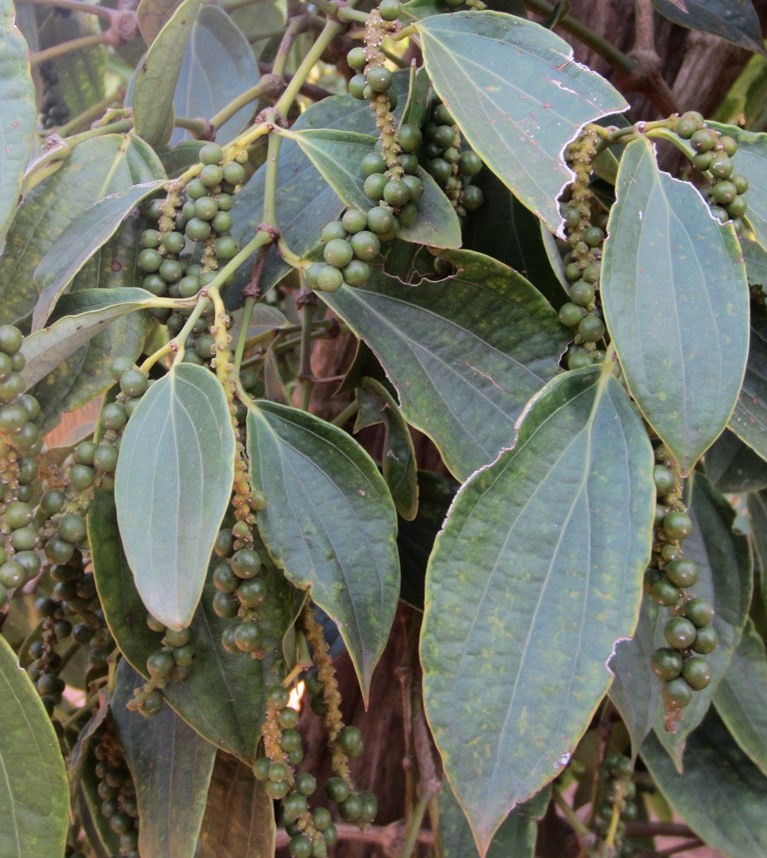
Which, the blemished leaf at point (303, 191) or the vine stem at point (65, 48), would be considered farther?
the vine stem at point (65, 48)

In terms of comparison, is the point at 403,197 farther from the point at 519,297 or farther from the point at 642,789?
the point at 642,789

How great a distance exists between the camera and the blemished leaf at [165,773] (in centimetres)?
57

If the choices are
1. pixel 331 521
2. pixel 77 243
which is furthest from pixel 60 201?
pixel 331 521

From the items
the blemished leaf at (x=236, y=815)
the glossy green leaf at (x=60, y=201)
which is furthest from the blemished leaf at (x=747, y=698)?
the glossy green leaf at (x=60, y=201)

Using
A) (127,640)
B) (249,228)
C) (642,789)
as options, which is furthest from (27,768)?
(642,789)

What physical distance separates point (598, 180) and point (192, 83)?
40 cm

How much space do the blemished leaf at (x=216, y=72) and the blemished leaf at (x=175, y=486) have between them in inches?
16.1

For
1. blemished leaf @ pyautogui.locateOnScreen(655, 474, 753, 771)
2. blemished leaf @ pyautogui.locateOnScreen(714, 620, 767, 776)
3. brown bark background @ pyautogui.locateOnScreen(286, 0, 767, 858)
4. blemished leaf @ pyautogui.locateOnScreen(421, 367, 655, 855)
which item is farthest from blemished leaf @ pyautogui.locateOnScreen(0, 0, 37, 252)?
blemished leaf @ pyautogui.locateOnScreen(714, 620, 767, 776)

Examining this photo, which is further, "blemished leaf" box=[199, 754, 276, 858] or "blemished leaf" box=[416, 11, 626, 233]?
"blemished leaf" box=[199, 754, 276, 858]

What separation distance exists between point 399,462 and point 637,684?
22cm

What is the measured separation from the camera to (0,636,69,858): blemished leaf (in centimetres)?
48

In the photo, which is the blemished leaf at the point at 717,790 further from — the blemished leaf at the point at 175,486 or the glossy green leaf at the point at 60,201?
the glossy green leaf at the point at 60,201

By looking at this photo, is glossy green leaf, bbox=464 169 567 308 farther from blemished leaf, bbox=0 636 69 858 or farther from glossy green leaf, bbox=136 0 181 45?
blemished leaf, bbox=0 636 69 858

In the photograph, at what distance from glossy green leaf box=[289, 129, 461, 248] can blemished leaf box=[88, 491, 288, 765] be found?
214mm
